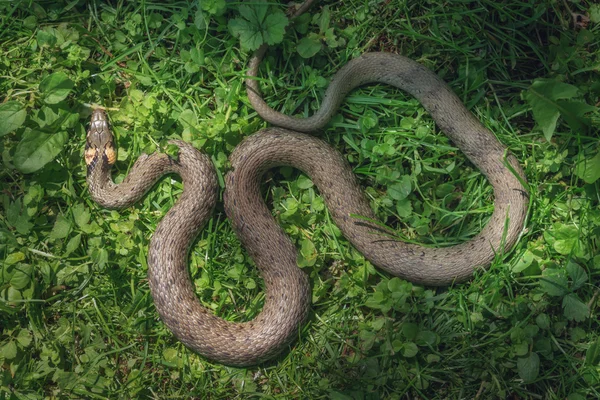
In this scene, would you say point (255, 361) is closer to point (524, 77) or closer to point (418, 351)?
point (418, 351)

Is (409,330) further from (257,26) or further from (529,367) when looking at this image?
(257,26)

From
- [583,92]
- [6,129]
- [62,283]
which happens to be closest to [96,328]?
[62,283]

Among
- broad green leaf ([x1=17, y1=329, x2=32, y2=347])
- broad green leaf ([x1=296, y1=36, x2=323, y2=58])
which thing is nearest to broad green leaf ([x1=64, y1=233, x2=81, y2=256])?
broad green leaf ([x1=17, y1=329, x2=32, y2=347])

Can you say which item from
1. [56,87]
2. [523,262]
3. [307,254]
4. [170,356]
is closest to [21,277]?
[170,356]

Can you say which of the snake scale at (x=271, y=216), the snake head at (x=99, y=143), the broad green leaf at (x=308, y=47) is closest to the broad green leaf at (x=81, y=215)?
the snake scale at (x=271, y=216)

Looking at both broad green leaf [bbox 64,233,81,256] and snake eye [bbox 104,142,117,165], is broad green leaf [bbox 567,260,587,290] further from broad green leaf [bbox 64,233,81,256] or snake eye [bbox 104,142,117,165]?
broad green leaf [bbox 64,233,81,256]

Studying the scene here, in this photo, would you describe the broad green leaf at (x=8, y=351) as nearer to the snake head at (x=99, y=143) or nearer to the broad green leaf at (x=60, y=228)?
the broad green leaf at (x=60, y=228)
